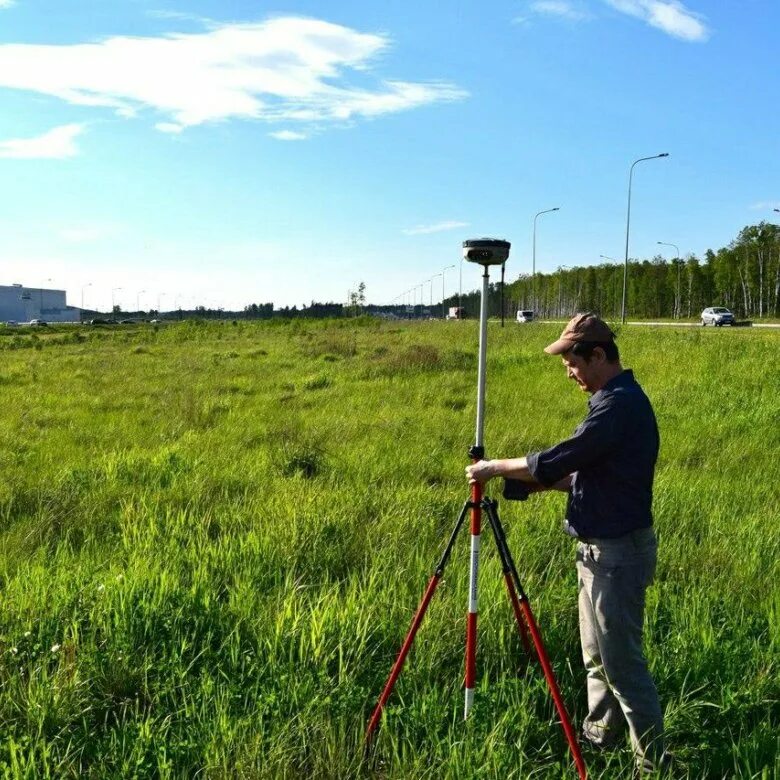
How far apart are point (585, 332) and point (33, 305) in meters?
152

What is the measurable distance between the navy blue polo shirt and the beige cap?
0.61 feet

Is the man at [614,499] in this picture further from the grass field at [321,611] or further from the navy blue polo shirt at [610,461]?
the grass field at [321,611]

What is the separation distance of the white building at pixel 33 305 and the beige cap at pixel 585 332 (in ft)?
462

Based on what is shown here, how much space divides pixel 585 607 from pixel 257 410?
9.71 m

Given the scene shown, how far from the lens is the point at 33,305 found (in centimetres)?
13588

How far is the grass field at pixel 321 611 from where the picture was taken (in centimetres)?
283

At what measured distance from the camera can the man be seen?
265 cm

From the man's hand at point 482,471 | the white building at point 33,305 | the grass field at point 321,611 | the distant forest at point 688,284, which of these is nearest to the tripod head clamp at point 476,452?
the man's hand at point 482,471

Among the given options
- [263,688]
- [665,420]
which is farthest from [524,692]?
[665,420]

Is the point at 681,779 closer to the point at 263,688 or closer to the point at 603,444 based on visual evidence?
the point at 603,444

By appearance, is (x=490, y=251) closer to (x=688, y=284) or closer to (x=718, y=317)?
(x=718, y=317)

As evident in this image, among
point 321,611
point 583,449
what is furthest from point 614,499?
point 321,611

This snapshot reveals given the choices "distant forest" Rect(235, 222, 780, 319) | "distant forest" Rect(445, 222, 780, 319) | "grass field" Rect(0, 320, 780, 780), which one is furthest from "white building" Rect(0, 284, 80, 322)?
"grass field" Rect(0, 320, 780, 780)

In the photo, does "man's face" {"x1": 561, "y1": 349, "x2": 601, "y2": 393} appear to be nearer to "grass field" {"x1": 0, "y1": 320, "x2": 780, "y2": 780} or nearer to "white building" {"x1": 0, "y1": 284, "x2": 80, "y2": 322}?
"grass field" {"x1": 0, "y1": 320, "x2": 780, "y2": 780}
